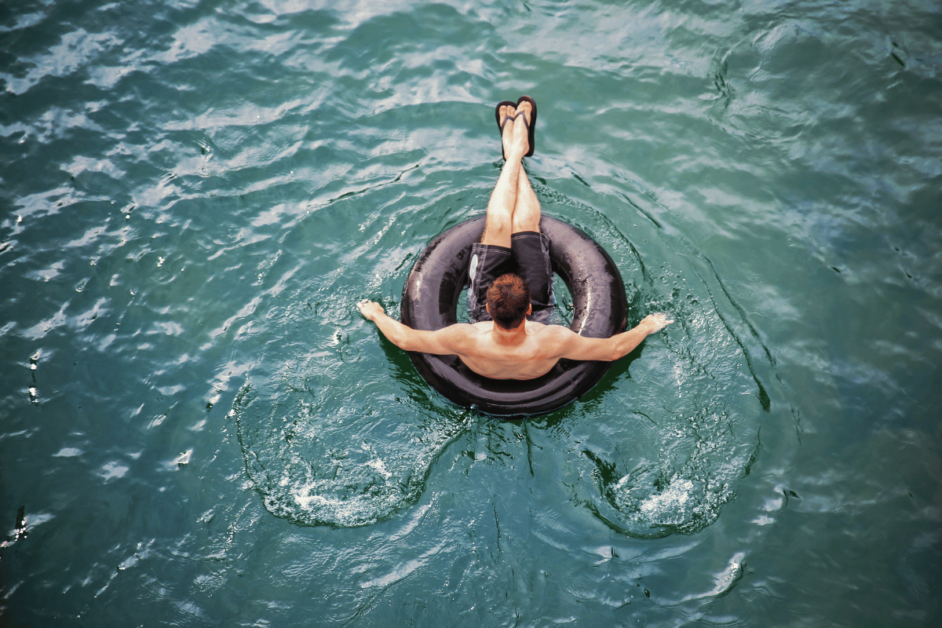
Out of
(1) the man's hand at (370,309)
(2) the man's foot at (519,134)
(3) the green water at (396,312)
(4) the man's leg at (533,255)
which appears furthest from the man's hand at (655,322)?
(1) the man's hand at (370,309)

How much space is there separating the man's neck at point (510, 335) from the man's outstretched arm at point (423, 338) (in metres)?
0.28

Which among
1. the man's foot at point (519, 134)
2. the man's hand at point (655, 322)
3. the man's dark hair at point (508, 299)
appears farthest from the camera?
the man's foot at point (519, 134)

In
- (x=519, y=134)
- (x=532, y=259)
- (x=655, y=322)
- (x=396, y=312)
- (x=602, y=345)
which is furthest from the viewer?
(x=519, y=134)

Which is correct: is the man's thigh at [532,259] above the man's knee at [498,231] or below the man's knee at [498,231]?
below

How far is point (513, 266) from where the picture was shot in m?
4.70

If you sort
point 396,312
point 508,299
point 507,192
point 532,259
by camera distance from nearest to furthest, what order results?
point 508,299 → point 532,259 → point 507,192 → point 396,312

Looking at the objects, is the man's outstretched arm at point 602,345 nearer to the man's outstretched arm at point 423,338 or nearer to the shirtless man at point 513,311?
the shirtless man at point 513,311

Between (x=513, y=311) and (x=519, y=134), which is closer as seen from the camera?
(x=513, y=311)

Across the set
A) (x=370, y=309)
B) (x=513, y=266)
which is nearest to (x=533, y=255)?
(x=513, y=266)

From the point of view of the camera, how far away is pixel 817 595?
12.5 feet

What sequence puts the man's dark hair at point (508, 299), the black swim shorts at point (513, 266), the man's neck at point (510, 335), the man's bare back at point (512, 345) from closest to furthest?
the man's dark hair at point (508, 299) < the man's neck at point (510, 335) < the man's bare back at point (512, 345) < the black swim shorts at point (513, 266)

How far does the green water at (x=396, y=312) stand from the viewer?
390 cm

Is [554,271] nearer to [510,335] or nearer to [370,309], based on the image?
[510,335]

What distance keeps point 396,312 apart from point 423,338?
2.74ft
